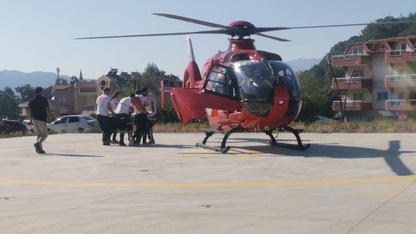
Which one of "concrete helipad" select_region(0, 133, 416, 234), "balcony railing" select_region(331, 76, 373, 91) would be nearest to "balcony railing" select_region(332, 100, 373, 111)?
"balcony railing" select_region(331, 76, 373, 91)

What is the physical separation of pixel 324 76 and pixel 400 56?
60.3m

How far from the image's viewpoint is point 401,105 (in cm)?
6700

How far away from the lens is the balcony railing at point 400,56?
67562 millimetres

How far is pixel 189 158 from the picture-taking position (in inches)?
555

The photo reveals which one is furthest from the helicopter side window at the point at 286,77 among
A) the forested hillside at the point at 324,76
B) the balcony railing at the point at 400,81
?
the balcony railing at the point at 400,81

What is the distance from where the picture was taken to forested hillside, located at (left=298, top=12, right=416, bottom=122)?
2333 inches

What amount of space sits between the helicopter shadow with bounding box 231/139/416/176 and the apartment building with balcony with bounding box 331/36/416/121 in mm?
53508

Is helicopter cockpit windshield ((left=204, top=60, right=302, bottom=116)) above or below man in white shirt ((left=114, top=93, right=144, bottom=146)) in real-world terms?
above

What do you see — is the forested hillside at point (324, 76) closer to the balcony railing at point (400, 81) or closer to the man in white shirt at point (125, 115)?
the balcony railing at point (400, 81)

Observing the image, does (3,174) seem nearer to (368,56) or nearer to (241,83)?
(241,83)

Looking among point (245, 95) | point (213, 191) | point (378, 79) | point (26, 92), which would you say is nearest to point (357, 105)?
point (378, 79)

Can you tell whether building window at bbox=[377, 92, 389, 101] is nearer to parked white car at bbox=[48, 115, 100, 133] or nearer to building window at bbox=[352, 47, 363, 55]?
building window at bbox=[352, 47, 363, 55]

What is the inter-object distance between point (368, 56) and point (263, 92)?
6133cm

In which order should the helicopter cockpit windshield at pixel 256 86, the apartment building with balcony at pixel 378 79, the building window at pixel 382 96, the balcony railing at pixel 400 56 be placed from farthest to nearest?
1. the building window at pixel 382 96
2. the apartment building with balcony at pixel 378 79
3. the balcony railing at pixel 400 56
4. the helicopter cockpit windshield at pixel 256 86
